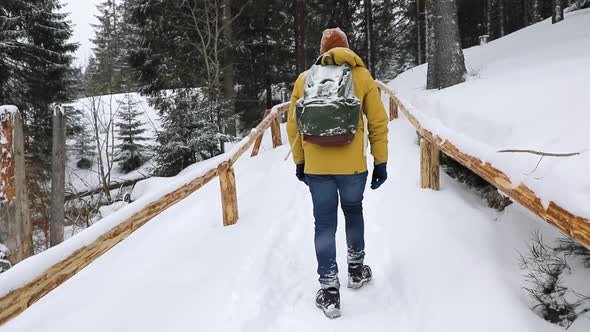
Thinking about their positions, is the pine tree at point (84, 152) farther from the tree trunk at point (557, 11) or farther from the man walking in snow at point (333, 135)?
the man walking in snow at point (333, 135)

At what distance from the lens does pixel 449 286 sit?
3.12 meters

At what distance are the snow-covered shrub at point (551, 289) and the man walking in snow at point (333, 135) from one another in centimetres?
128

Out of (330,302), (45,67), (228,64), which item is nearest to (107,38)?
(45,67)

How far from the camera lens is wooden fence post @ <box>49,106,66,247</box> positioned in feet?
20.9

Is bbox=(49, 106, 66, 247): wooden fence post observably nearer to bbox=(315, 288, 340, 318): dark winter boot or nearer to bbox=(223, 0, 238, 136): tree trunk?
bbox=(315, 288, 340, 318): dark winter boot

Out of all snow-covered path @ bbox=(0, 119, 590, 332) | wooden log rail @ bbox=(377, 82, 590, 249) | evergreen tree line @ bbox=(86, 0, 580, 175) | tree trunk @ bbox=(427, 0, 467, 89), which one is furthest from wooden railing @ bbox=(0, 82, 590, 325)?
evergreen tree line @ bbox=(86, 0, 580, 175)

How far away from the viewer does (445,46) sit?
9461 millimetres

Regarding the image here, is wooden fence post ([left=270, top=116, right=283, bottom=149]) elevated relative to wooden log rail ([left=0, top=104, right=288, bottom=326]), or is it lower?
elevated

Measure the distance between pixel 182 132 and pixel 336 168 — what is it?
12578 mm

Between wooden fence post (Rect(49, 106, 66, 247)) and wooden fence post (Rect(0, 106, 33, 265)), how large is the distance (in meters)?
2.79

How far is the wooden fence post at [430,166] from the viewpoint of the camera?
5.29 metres

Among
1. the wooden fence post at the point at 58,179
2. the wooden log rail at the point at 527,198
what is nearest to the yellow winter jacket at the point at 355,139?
the wooden log rail at the point at 527,198

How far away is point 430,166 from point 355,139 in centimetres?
281

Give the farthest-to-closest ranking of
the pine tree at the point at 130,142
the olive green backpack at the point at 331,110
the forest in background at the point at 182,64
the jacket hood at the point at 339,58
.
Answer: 1. the pine tree at the point at 130,142
2. the forest in background at the point at 182,64
3. the jacket hood at the point at 339,58
4. the olive green backpack at the point at 331,110
